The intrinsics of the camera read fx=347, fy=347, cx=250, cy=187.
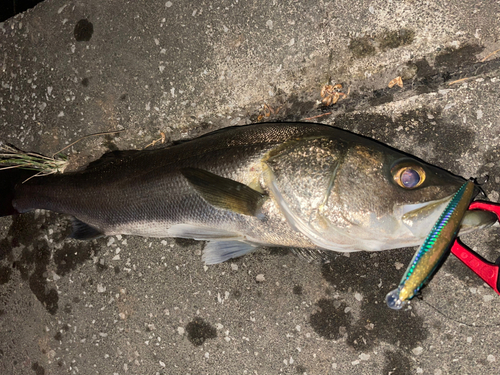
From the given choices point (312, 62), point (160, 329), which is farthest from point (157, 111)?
point (160, 329)

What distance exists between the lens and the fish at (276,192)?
1934 mm

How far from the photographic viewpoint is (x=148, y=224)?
2.57m

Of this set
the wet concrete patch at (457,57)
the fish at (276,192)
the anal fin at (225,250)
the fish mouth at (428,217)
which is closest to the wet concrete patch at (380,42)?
the wet concrete patch at (457,57)

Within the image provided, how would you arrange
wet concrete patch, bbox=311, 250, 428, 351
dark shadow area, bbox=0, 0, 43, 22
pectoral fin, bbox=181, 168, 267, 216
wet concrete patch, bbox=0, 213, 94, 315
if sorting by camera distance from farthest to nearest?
dark shadow area, bbox=0, 0, 43, 22 → wet concrete patch, bbox=0, 213, 94, 315 → wet concrete patch, bbox=311, 250, 428, 351 → pectoral fin, bbox=181, 168, 267, 216

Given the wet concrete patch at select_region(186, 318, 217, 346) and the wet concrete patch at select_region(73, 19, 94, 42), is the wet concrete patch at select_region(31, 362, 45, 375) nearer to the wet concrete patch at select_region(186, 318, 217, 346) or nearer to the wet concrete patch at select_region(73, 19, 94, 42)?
the wet concrete patch at select_region(186, 318, 217, 346)

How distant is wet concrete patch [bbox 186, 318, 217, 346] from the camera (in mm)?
2938

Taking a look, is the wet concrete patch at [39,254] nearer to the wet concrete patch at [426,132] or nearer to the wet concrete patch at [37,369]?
the wet concrete patch at [37,369]

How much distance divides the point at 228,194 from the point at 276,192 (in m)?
0.29

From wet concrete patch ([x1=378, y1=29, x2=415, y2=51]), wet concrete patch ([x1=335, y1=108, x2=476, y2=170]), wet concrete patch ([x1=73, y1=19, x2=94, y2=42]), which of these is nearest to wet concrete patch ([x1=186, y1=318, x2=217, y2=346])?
wet concrete patch ([x1=335, y1=108, x2=476, y2=170])

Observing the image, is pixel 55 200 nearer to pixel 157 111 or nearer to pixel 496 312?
pixel 157 111

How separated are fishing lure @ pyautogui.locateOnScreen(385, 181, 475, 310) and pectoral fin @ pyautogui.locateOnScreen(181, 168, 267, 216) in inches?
35.3

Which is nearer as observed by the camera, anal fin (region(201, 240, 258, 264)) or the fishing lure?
the fishing lure

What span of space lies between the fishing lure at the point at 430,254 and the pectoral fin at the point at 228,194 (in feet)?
2.94

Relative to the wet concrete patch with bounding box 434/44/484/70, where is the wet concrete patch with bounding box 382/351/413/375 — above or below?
below
